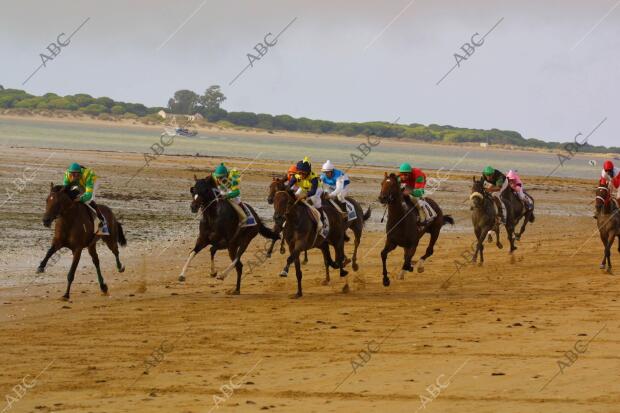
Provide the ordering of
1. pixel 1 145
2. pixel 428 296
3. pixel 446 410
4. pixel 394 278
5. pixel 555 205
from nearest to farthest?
pixel 446 410 < pixel 428 296 < pixel 394 278 < pixel 555 205 < pixel 1 145

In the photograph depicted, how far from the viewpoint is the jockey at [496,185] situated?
26.7 m

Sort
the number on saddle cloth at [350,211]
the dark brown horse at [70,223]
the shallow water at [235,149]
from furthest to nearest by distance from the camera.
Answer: the shallow water at [235,149] < the number on saddle cloth at [350,211] < the dark brown horse at [70,223]

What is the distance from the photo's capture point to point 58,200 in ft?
59.0

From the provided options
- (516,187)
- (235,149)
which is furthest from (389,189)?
(235,149)

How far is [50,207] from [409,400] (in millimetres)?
9060

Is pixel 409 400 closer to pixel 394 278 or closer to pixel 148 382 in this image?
pixel 148 382

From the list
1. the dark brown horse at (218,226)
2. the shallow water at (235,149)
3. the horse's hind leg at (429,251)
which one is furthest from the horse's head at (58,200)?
the shallow water at (235,149)

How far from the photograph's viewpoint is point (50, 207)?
58.5 feet

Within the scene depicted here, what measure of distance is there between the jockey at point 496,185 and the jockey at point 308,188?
7.39 meters

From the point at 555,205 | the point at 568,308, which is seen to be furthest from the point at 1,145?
the point at 568,308

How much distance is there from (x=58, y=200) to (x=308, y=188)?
178 inches

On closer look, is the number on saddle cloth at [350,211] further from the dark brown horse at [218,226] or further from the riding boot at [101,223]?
the riding boot at [101,223]

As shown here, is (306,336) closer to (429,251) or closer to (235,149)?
(429,251)

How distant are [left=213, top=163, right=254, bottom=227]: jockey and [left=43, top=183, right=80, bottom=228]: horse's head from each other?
2.75 metres
